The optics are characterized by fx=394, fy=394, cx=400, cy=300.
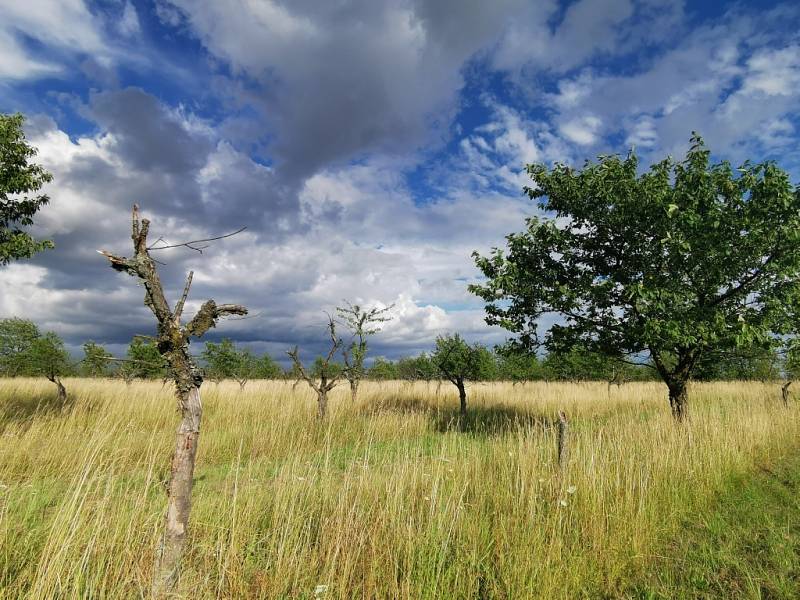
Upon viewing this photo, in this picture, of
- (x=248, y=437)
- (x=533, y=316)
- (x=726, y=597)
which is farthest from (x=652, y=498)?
(x=248, y=437)

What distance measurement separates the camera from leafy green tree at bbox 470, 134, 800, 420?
8.12 metres

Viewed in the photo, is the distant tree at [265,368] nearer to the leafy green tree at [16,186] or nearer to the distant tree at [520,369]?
the distant tree at [520,369]

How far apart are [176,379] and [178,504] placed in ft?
3.12

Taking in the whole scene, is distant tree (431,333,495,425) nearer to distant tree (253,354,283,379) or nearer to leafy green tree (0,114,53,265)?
leafy green tree (0,114,53,265)

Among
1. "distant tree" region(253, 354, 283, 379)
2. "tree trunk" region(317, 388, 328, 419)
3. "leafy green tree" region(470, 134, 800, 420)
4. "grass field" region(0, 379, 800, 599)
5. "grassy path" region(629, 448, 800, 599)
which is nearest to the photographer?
"grass field" region(0, 379, 800, 599)

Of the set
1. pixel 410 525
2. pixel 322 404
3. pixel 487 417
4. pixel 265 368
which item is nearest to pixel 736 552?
pixel 410 525

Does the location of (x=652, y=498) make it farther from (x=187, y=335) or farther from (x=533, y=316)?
(x=187, y=335)

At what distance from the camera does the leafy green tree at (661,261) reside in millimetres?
8117

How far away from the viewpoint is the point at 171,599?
9.46 feet

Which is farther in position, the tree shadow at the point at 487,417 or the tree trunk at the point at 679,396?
the tree shadow at the point at 487,417

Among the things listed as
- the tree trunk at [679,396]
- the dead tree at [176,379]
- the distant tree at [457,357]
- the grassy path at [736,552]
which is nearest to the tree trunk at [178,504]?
the dead tree at [176,379]

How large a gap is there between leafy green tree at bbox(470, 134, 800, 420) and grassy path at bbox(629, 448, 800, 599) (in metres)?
2.81

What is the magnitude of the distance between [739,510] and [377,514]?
5651 millimetres

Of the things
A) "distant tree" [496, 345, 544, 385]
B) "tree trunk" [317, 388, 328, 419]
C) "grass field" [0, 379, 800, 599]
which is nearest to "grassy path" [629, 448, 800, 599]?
"grass field" [0, 379, 800, 599]
